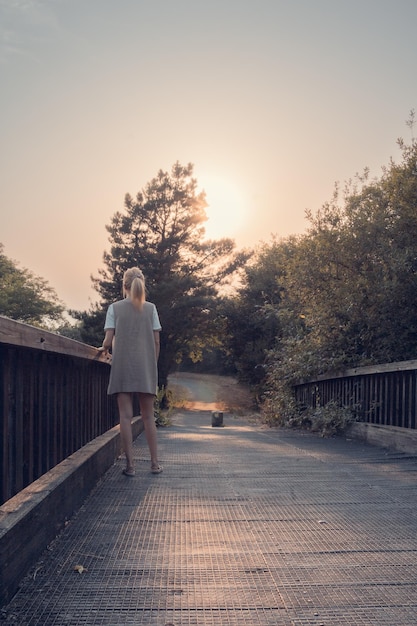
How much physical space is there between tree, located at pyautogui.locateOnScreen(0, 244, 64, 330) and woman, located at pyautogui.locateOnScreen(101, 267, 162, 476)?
52.3 metres

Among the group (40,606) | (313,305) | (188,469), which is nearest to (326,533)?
(40,606)

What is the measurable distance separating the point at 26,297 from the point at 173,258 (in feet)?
92.0

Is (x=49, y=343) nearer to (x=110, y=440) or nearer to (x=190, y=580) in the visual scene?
(x=190, y=580)

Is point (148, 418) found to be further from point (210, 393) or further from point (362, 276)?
point (210, 393)

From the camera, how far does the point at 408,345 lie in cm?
1012

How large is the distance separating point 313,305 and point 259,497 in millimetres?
7884

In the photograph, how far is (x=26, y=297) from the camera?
6003cm

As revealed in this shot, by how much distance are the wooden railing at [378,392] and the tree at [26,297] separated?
48.2 m

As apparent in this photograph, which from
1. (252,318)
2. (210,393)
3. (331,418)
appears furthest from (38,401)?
(210,393)

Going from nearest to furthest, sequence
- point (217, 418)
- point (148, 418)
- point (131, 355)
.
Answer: point (131, 355), point (148, 418), point (217, 418)

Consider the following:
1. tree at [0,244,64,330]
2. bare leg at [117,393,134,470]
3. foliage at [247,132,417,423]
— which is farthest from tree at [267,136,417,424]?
tree at [0,244,64,330]

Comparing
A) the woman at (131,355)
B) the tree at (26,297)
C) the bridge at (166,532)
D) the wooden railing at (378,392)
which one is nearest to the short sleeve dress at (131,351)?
the woman at (131,355)

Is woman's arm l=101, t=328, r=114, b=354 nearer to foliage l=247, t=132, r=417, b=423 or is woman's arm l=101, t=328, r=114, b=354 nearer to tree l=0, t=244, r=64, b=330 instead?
foliage l=247, t=132, r=417, b=423

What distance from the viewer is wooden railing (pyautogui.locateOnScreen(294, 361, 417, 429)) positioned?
25.1 ft
